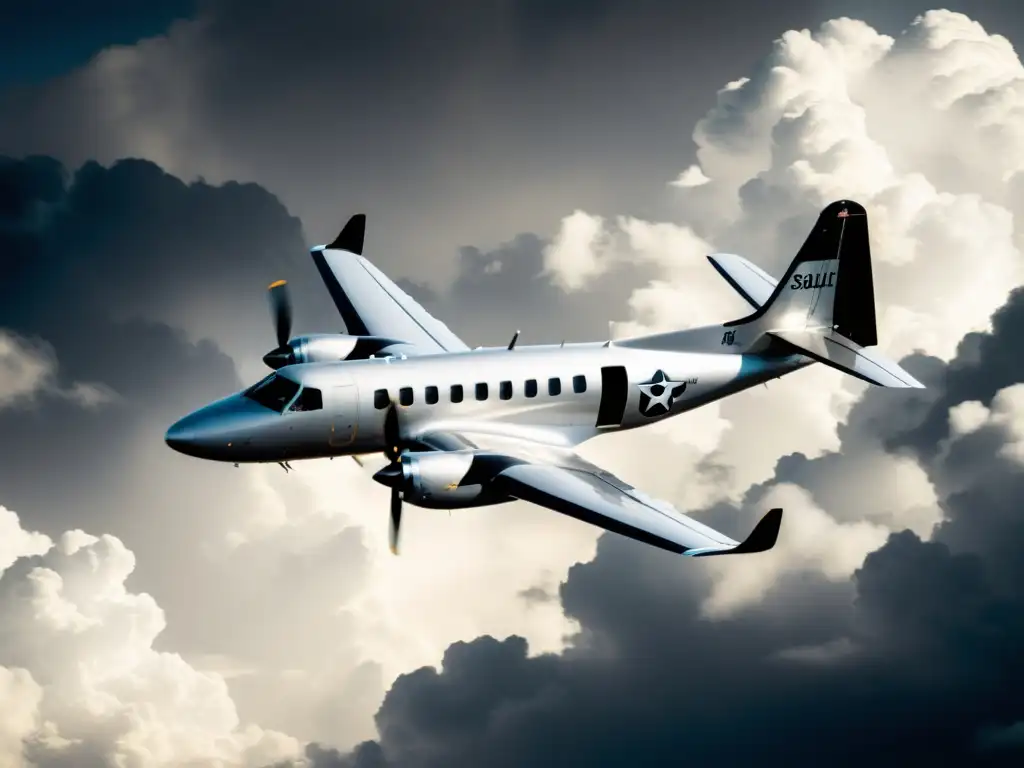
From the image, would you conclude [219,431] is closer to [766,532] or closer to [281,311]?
[281,311]

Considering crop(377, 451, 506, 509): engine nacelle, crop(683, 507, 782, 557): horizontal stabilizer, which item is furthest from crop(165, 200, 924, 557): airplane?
crop(683, 507, 782, 557): horizontal stabilizer

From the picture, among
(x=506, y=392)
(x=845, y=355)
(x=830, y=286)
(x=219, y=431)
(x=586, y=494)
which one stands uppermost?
(x=830, y=286)

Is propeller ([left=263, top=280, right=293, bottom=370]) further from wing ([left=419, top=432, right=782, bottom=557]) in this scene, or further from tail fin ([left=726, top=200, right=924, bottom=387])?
tail fin ([left=726, top=200, right=924, bottom=387])

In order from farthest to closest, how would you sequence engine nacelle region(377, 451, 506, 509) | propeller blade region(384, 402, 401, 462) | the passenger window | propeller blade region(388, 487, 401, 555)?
propeller blade region(384, 402, 401, 462)
the passenger window
propeller blade region(388, 487, 401, 555)
engine nacelle region(377, 451, 506, 509)

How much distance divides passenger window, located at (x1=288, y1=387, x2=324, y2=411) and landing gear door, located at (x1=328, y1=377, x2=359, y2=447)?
0.33 metres

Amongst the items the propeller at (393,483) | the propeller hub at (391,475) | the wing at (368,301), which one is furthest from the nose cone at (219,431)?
the wing at (368,301)

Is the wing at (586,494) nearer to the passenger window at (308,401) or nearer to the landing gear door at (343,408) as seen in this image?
the landing gear door at (343,408)

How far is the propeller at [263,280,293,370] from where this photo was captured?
47.4 meters

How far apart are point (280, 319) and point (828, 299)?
17.7 meters

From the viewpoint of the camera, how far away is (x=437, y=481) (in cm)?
3991

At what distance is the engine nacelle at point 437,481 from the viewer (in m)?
39.7

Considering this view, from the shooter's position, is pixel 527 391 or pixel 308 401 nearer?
pixel 308 401

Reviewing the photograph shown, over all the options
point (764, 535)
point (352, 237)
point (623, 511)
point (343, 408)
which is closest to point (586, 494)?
point (623, 511)

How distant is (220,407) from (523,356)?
30.3 feet
